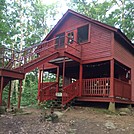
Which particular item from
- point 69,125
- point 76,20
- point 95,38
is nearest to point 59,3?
point 76,20

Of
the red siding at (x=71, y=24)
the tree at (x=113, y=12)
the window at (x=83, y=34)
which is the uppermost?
the tree at (x=113, y=12)

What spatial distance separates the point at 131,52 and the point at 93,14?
1454 cm

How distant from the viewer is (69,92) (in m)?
12.2

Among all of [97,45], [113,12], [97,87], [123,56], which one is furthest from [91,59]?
[113,12]

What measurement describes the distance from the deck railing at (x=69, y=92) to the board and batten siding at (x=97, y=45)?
2242 millimetres

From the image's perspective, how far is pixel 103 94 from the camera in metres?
11.7

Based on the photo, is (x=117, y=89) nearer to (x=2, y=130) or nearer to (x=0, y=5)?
Answer: (x=2, y=130)

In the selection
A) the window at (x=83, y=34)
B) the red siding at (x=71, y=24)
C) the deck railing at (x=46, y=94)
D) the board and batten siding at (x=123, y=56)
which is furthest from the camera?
the red siding at (x=71, y=24)

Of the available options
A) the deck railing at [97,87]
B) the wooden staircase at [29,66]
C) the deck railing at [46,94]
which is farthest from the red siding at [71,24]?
the deck railing at [46,94]

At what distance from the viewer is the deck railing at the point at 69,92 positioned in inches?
466

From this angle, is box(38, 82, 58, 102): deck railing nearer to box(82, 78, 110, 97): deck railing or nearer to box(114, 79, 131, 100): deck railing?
box(82, 78, 110, 97): deck railing

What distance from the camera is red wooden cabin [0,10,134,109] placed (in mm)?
11812

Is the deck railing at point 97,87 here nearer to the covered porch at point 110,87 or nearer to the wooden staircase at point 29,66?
the covered porch at point 110,87

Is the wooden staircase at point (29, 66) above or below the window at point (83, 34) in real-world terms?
below
